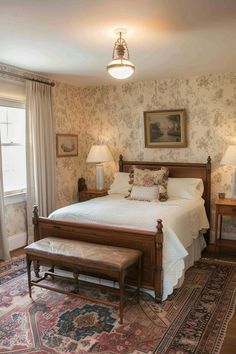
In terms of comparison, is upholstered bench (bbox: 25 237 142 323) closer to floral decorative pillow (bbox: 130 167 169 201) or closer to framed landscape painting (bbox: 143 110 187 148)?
floral decorative pillow (bbox: 130 167 169 201)

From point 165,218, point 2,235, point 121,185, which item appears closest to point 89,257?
point 165,218

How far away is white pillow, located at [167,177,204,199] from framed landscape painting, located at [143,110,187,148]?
0.65 meters

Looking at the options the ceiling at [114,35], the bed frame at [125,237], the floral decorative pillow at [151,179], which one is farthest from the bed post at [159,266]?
the ceiling at [114,35]

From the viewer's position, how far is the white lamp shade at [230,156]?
4105mm

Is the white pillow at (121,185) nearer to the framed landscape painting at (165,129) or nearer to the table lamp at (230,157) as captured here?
the framed landscape painting at (165,129)

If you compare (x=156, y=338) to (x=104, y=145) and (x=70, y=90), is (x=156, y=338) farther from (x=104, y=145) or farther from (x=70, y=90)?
(x=70, y=90)

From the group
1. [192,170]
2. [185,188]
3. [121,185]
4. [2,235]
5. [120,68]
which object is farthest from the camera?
[121,185]

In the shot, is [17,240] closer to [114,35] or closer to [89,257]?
[89,257]

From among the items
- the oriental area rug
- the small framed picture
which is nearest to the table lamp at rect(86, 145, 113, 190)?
the small framed picture

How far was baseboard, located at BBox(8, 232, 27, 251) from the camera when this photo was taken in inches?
172

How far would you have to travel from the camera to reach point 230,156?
4137mm

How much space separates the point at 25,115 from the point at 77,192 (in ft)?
5.76

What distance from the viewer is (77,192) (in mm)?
5578

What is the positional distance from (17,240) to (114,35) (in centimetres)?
306
